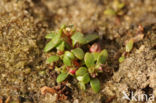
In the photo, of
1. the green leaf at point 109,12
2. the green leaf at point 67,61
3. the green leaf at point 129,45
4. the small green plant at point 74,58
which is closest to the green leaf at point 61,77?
the small green plant at point 74,58

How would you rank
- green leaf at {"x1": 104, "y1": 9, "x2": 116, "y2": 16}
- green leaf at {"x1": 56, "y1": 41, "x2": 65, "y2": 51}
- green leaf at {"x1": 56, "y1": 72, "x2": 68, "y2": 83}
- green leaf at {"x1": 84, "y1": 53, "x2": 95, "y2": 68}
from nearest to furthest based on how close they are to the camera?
green leaf at {"x1": 56, "y1": 72, "x2": 68, "y2": 83} < green leaf at {"x1": 84, "y1": 53, "x2": 95, "y2": 68} < green leaf at {"x1": 56, "y1": 41, "x2": 65, "y2": 51} < green leaf at {"x1": 104, "y1": 9, "x2": 116, "y2": 16}

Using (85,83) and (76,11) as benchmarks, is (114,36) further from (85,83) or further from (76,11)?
(76,11)

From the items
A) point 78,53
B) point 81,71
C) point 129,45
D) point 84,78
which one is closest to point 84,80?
point 84,78

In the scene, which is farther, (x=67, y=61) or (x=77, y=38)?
(x=77, y=38)

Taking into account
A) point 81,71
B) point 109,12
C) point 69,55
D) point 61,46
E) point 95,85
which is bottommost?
point 95,85

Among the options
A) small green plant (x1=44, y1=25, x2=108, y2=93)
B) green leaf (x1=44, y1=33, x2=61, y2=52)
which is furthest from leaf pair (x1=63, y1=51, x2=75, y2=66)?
green leaf (x1=44, y1=33, x2=61, y2=52)

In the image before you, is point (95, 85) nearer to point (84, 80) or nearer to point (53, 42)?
point (84, 80)

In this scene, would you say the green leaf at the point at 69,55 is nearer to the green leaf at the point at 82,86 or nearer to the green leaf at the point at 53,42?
the green leaf at the point at 53,42

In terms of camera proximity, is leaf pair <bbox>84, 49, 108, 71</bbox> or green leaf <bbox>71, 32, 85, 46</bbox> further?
green leaf <bbox>71, 32, 85, 46</bbox>

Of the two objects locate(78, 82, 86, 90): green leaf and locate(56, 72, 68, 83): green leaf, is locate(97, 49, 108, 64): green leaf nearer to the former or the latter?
locate(78, 82, 86, 90): green leaf

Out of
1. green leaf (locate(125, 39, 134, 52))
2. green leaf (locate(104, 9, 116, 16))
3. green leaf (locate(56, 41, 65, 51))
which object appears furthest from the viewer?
green leaf (locate(104, 9, 116, 16))
